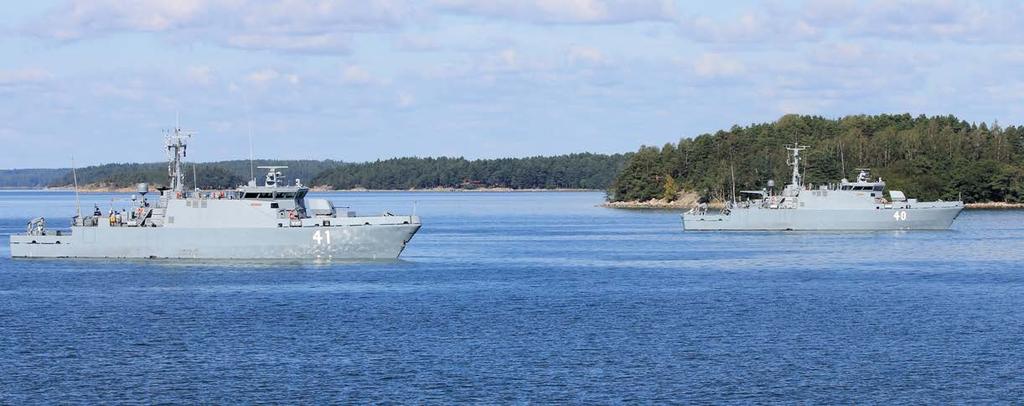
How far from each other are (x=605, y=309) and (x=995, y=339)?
13.8 m

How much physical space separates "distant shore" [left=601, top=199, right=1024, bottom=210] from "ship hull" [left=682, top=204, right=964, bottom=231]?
61.8 m

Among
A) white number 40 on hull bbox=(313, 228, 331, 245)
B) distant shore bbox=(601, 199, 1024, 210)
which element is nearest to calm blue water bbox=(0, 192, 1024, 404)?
white number 40 on hull bbox=(313, 228, 331, 245)

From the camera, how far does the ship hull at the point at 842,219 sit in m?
101

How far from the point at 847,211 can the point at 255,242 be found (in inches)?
2013

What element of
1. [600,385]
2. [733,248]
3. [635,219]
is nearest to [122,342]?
[600,385]

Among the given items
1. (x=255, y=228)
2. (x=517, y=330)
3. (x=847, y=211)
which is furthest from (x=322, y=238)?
(x=847, y=211)

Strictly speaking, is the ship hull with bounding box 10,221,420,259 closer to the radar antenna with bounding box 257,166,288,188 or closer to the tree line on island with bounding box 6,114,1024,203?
the radar antenna with bounding box 257,166,288,188

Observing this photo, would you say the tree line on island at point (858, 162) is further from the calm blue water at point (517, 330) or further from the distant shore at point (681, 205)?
the calm blue water at point (517, 330)

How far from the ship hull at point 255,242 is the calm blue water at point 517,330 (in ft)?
3.37

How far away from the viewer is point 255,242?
215 ft

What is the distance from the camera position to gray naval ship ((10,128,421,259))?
214 ft

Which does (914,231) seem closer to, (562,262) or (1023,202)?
(562,262)

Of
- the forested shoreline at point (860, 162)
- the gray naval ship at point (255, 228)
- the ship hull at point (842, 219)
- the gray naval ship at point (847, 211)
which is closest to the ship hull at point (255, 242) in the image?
the gray naval ship at point (255, 228)

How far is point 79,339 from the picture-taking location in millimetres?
41250
